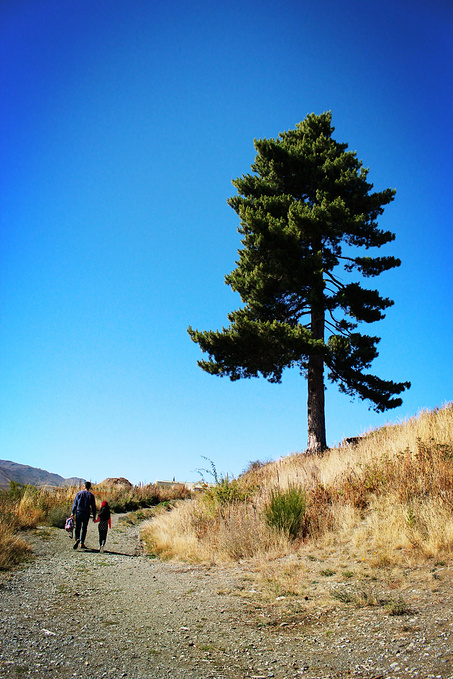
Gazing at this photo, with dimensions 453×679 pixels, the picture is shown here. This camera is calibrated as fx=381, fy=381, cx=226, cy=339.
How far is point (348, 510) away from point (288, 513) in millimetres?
1105

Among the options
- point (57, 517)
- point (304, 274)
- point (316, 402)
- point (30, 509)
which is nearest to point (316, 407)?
point (316, 402)

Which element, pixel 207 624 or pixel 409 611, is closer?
pixel 409 611

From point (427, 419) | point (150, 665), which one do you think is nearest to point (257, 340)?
point (427, 419)

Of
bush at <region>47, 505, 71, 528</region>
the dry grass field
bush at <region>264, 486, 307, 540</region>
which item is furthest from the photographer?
bush at <region>47, 505, 71, 528</region>

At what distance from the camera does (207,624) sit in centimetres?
405

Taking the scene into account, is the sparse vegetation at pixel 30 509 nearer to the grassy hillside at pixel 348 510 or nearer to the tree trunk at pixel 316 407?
the grassy hillside at pixel 348 510

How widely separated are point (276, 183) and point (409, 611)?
Answer: 16274 millimetres

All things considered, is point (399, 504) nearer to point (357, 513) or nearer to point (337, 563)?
point (357, 513)

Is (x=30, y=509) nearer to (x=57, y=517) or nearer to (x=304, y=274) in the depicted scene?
(x=57, y=517)

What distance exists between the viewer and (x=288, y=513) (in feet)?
23.8

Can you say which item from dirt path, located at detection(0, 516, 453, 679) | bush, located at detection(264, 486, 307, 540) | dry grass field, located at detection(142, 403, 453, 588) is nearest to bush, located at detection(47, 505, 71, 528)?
dry grass field, located at detection(142, 403, 453, 588)

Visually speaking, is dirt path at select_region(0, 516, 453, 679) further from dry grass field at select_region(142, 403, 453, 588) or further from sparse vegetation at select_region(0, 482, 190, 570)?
sparse vegetation at select_region(0, 482, 190, 570)

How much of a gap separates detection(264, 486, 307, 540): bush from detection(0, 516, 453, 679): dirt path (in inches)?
61.7

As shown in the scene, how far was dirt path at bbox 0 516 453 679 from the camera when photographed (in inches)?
114
